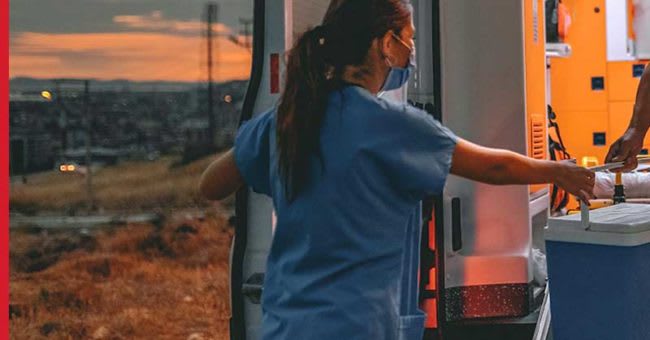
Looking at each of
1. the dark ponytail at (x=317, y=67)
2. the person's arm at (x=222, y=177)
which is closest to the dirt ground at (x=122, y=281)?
the person's arm at (x=222, y=177)

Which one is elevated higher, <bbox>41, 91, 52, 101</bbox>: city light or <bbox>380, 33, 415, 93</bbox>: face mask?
<bbox>41, 91, 52, 101</bbox>: city light

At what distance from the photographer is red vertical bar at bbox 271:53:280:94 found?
2869mm

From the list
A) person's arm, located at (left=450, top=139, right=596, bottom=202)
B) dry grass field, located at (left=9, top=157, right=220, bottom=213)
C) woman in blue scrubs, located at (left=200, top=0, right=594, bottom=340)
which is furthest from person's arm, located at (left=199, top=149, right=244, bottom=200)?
dry grass field, located at (left=9, top=157, right=220, bottom=213)

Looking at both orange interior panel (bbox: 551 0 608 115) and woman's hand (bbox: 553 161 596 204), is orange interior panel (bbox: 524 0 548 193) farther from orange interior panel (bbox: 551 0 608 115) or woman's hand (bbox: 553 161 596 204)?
orange interior panel (bbox: 551 0 608 115)

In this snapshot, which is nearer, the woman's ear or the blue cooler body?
the woman's ear

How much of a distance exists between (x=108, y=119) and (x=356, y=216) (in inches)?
983

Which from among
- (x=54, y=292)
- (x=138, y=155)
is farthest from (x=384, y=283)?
(x=138, y=155)

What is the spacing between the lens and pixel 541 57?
4.24 meters

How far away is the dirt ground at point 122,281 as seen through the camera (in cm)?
1812

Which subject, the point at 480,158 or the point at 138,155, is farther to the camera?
the point at 138,155

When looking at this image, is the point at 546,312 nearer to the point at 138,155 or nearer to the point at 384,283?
the point at 384,283

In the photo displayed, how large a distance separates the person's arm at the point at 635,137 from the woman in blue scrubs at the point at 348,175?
127cm

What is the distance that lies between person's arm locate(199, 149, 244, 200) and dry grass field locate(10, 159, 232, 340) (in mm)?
13557

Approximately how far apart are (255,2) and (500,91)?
4.58 ft
